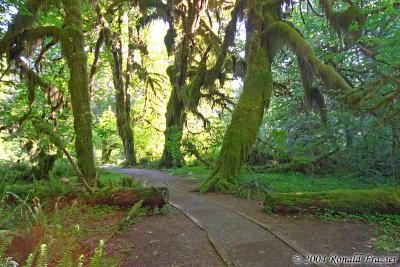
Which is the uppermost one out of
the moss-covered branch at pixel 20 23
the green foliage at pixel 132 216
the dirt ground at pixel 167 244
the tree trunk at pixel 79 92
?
the moss-covered branch at pixel 20 23

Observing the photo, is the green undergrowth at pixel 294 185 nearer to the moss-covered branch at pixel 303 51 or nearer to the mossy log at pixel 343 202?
the mossy log at pixel 343 202

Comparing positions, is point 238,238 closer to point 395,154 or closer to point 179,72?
point 395,154

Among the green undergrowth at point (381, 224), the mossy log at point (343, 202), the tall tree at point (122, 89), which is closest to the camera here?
the green undergrowth at point (381, 224)

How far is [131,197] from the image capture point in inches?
304

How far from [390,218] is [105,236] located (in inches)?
210

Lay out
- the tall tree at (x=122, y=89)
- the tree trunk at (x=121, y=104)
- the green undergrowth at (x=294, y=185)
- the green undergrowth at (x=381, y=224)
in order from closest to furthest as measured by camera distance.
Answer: the green undergrowth at (x=381, y=224), the green undergrowth at (x=294, y=185), the tall tree at (x=122, y=89), the tree trunk at (x=121, y=104)

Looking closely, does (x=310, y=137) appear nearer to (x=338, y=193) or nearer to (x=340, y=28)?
(x=340, y=28)

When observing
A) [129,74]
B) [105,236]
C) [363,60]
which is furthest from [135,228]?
[129,74]

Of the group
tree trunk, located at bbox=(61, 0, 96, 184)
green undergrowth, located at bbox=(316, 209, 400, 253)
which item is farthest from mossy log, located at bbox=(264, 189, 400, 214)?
tree trunk, located at bbox=(61, 0, 96, 184)

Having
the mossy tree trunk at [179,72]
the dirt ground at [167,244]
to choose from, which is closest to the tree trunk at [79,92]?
the dirt ground at [167,244]

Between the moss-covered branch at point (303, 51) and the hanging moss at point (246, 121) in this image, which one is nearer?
the moss-covered branch at point (303, 51)

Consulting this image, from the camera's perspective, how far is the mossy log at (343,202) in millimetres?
6609

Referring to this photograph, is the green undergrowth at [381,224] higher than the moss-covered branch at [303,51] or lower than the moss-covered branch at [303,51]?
lower

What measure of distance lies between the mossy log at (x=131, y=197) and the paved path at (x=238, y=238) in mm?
659
